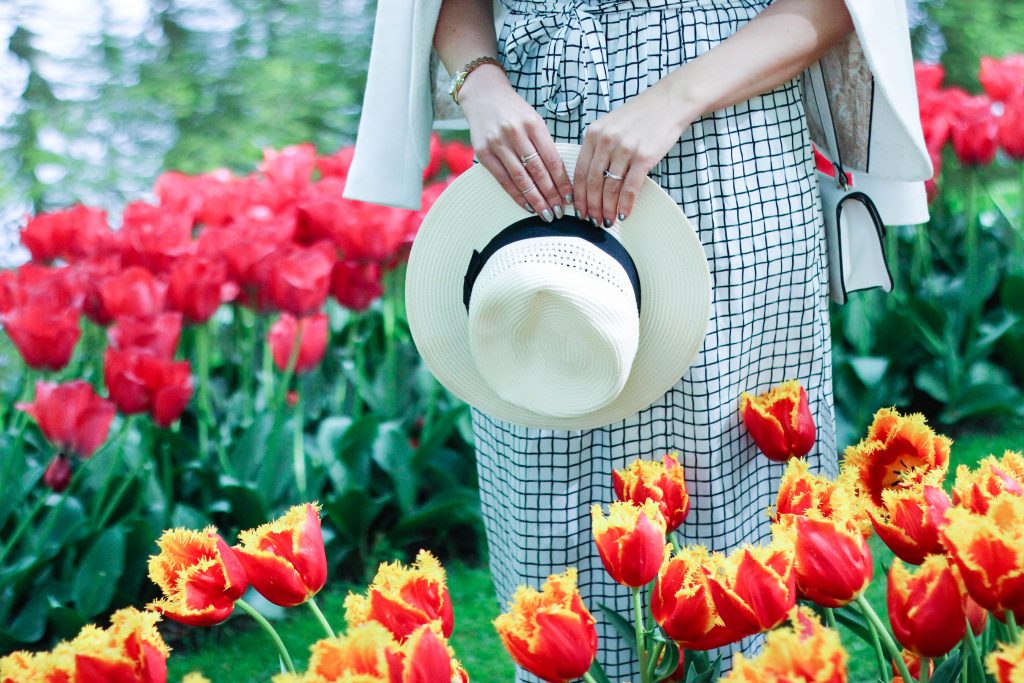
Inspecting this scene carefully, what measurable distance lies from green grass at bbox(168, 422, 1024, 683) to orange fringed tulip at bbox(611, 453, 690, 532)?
3.34 feet

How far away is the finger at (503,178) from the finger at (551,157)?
44 mm

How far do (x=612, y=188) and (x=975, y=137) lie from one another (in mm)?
2237

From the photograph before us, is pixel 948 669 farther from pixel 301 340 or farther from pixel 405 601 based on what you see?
pixel 301 340

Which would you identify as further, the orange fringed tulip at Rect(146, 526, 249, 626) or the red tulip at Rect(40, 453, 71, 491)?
the red tulip at Rect(40, 453, 71, 491)

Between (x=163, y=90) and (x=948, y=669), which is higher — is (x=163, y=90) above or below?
below

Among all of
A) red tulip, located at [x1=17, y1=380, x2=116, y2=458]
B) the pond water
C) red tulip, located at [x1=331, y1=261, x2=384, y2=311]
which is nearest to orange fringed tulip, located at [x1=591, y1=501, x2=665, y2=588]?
red tulip, located at [x1=17, y1=380, x2=116, y2=458]

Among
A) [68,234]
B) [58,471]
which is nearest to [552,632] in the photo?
[58,471]

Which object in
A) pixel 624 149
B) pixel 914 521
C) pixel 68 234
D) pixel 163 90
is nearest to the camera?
pixel 914 521

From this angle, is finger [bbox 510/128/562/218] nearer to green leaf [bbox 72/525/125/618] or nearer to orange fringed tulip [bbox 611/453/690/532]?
orange fringed tulip [bbox 611/453/690/532]

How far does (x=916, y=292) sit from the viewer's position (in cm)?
351

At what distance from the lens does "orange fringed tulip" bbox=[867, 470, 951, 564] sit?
90 centimetres

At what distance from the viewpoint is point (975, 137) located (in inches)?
124

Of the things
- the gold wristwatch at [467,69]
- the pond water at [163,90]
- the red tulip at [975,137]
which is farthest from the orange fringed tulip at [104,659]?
the pond water at [163,90]

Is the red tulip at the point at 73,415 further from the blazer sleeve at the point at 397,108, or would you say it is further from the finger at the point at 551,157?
the finger at the point at 551,157
